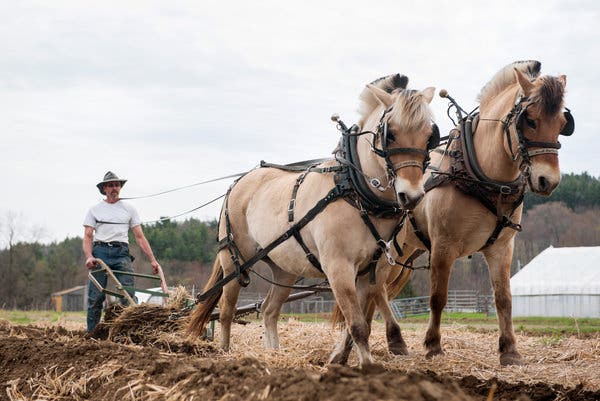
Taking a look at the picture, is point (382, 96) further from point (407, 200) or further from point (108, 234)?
point (108, 234)

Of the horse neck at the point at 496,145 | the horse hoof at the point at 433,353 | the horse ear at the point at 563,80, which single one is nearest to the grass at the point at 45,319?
the horse hoof at the point at 433,353

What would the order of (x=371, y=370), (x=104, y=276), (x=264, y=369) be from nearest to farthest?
(x=371, y=370) → (x=264, y=369) → (x=104, y=276)

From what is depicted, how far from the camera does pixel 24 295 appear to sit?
60875 millimetres

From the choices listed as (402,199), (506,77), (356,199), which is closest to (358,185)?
(356,199)

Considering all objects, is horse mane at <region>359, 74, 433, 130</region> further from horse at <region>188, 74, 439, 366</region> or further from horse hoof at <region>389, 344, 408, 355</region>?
horse hoof at <region>389, 344, 408, 355</region>

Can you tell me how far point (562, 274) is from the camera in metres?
39.7

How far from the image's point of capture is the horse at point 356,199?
6051 mm

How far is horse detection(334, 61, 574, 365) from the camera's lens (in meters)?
6.82

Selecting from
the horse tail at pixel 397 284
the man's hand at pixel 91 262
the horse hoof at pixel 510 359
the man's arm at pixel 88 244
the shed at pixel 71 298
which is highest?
the man's arm at pixel 88 244

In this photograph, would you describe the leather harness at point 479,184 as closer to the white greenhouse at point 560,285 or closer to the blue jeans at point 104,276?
the blue jeans at point 104,276

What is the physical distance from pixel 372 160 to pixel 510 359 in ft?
8.85

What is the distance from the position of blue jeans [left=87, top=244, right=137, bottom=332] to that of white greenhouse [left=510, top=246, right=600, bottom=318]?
103 ft

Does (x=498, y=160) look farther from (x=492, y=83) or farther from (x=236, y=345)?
(x=236, y=345)

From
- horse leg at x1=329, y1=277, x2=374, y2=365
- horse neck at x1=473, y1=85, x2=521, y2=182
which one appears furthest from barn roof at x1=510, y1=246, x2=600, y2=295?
horse leg at x1=329, y1=277, x2=374, y2=365
